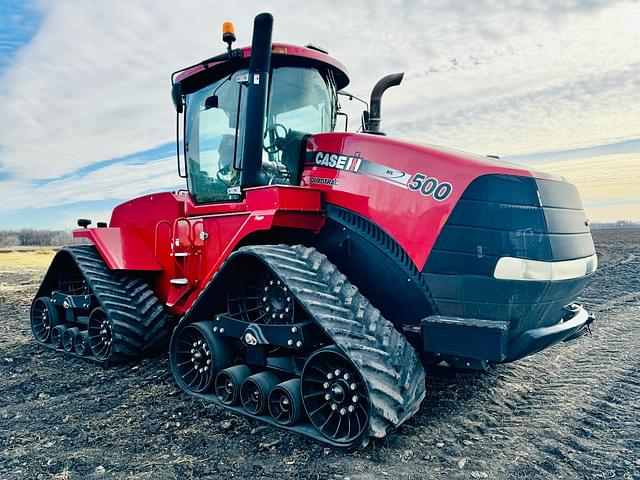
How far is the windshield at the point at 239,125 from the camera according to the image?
5105 millimetres

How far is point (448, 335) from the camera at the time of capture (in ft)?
12.7

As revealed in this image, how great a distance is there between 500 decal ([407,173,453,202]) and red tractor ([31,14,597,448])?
0.01m

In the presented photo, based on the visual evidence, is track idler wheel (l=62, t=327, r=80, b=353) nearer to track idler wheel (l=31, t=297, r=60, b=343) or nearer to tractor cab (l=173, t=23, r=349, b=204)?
track idler wheel (l=31, t=297, r=60, b=343)

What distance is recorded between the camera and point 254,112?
479 cm

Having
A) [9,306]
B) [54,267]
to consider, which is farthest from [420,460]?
[9,306]

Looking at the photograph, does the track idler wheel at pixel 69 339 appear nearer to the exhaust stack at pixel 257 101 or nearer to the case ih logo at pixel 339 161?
the exhaust stack at pixel 257 101

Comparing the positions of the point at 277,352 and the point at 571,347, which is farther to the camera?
the point at 571,347

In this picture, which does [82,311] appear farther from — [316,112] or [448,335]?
[448,335]

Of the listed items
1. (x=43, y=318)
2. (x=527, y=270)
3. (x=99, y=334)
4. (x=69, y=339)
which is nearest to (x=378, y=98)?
(x=527, y=270)

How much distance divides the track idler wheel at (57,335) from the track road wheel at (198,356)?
9.16 feet

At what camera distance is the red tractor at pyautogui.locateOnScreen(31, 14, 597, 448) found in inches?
153

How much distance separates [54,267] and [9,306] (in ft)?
15.8

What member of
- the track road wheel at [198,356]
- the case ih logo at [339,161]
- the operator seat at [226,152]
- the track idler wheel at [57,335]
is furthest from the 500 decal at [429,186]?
the track idler wheel at [57,335]

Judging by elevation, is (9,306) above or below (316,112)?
below
